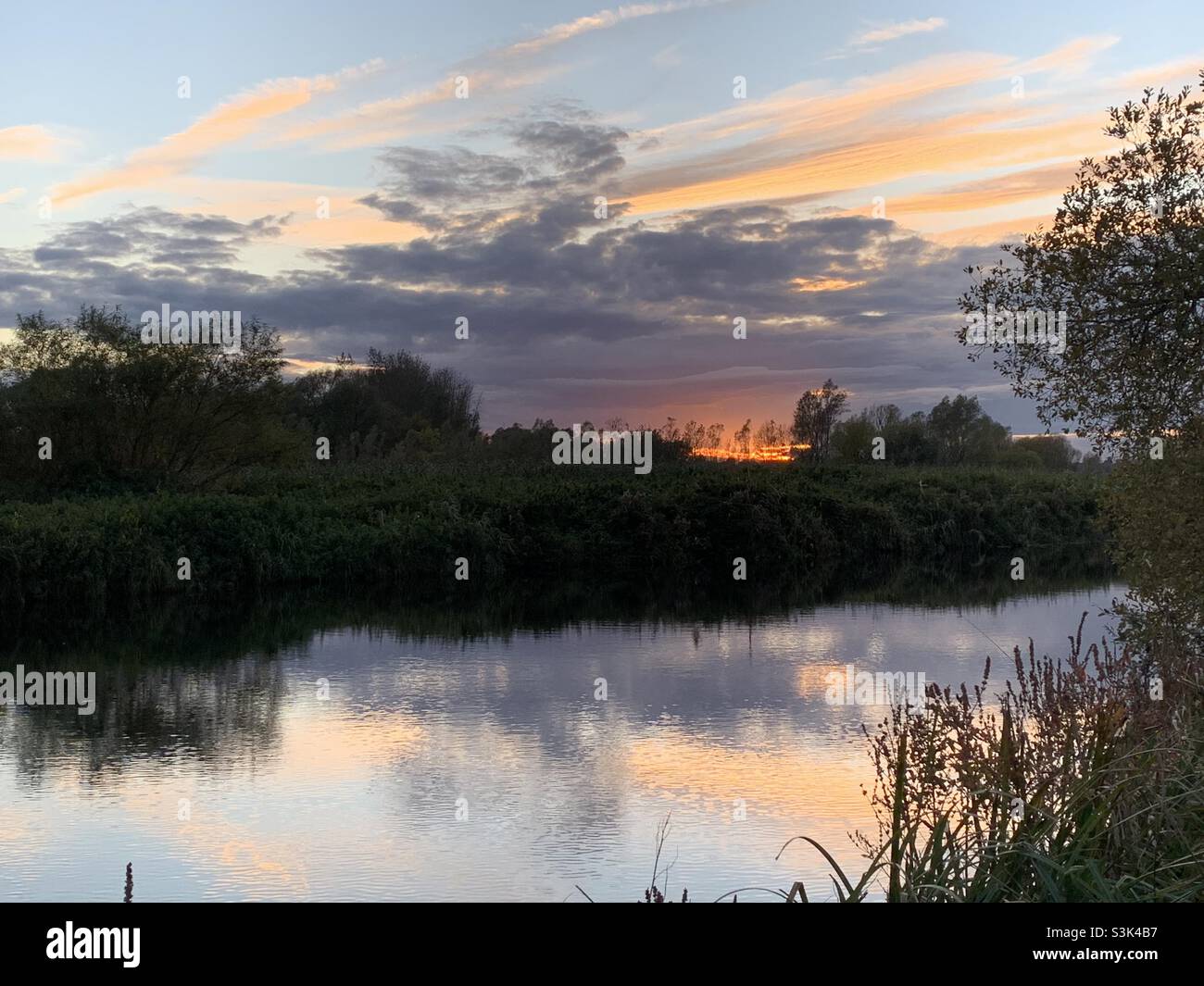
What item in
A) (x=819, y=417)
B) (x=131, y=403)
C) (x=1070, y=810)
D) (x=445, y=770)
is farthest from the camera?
(x=819, y=417)

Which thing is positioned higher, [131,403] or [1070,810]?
[131,403]

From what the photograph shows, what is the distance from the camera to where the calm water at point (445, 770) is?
880 centimetres

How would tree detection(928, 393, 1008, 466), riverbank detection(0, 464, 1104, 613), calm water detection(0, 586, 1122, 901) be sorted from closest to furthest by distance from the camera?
calm water detection(0, 586, 1122, 901)
riverbank detection(0, 464, 1104, 613)
tree detection(928, 393, 1008, 466)

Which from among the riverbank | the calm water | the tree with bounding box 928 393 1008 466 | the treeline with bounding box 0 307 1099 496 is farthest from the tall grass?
the tree with bounding box 928 393 1008 466

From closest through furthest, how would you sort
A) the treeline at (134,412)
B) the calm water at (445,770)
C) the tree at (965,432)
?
the calm water at (445,770) → the treeline at (134,412) → the tree at (965,432)

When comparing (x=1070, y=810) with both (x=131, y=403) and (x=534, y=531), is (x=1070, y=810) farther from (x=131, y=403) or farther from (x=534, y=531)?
(x=131, y=403)

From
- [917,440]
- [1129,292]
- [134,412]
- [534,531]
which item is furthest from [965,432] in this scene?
[1129,292]

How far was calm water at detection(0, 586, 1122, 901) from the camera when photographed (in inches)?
346

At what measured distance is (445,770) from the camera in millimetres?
11680

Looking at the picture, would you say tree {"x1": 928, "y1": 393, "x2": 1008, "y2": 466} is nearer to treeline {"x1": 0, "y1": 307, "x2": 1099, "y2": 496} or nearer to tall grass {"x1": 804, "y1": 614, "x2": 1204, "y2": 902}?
treeline {"x1": 0, "y1": 307, "x2": 1099, "y2": 496}

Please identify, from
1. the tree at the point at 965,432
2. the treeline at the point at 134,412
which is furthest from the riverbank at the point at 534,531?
the tree at the point at 965,432

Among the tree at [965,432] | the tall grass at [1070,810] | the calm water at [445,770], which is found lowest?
the calm water at [445,770]

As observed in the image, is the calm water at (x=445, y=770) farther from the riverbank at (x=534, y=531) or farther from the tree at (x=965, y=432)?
the tree at (x=965, y=432)
